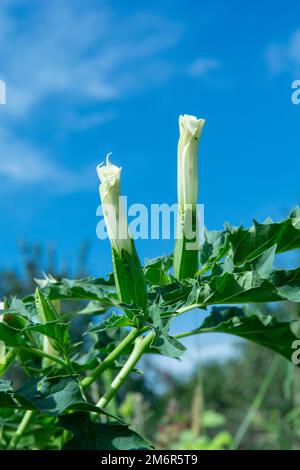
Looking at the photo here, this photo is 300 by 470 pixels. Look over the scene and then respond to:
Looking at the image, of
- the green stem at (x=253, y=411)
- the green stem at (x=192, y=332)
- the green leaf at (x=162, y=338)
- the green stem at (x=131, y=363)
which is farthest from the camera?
the green stem at (x=253, y=411)

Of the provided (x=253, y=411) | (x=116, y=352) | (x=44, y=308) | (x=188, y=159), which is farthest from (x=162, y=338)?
(x=253, y=411)

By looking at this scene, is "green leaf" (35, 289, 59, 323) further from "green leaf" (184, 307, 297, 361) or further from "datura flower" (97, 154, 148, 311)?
"green leaf" (184, 307, 297, 361)

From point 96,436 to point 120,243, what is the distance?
0.35 metres

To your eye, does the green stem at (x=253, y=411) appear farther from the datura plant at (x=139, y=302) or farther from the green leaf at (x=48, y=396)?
the green leaf at (x=48, y=396)

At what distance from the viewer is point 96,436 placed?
1.17 m

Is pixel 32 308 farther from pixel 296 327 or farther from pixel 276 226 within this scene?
pixel 296 327

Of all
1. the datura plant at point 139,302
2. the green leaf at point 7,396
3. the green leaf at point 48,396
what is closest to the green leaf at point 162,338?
the datura plant at point 139,302

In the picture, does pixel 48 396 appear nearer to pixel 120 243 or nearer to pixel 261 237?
pixel 120 243

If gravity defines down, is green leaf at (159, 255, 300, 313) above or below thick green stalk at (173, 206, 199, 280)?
below

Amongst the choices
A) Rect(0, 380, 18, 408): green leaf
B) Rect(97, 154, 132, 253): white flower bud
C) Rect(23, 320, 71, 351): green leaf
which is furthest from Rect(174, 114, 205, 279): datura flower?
Rect(0, 380, 18, 408): green leaf

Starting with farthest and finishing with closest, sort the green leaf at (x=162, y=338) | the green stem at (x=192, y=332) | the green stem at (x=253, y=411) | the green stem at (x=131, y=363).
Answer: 1. the green stem at (x=253, y=411)
2. the green stem at (x=192, y=332)
3. the green stem at (x=131, y=363)
4. the green leaf at (x=162, y=338)

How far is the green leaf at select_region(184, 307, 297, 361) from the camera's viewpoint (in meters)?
1.38

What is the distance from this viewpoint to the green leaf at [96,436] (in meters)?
1.15

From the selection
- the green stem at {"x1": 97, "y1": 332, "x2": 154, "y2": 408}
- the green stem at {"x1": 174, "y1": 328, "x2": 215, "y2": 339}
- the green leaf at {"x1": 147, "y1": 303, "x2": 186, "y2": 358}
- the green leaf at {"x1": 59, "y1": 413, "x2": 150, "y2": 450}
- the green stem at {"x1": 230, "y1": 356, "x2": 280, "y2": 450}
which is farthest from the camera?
the green stem at {"x1": 230, "y1": 356, "x2": 280, "y2": 450}
